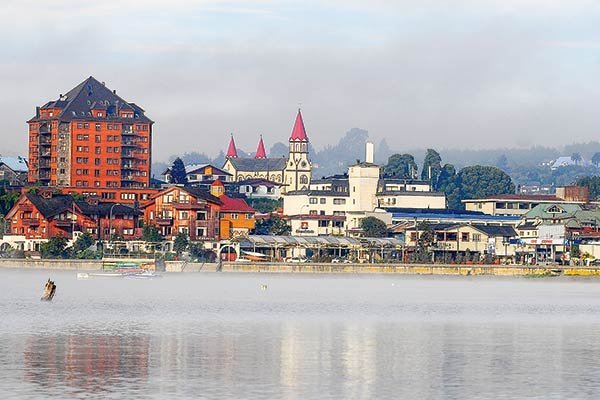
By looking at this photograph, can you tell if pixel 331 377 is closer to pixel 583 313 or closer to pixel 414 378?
pixel 414 378

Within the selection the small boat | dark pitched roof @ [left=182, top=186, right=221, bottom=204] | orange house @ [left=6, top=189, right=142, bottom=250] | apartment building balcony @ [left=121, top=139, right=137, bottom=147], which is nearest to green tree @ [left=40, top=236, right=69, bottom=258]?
orange house @ [left=6, top=189, right=142, bottom=250]

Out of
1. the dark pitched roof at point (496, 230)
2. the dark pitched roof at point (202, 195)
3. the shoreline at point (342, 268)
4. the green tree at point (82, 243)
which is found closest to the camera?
the shoreline at point (342, 268)

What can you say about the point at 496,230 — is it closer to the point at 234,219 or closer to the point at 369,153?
the point at 234,219

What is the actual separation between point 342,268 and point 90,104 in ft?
163

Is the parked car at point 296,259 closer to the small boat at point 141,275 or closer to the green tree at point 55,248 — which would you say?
the green tree at point 55,248

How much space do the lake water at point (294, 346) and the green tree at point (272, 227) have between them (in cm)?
7138

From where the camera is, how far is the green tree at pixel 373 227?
156m

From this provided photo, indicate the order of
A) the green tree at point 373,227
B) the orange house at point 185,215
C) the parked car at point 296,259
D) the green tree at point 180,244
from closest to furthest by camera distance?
the green tree at point 180,244
the parked car at point 296,259
the orange house at point 185,215
the green tree at point 373,227

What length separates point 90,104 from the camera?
→ 563 ft

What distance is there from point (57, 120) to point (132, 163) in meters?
9.92

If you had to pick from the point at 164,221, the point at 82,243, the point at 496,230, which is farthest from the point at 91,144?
the point at 496,230

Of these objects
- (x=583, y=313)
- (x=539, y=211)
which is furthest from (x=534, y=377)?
(x=539, y=211)

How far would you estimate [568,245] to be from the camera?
148 m

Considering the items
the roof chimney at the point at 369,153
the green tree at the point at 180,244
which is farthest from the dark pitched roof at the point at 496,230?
the roof chimney at the point at 369,153
